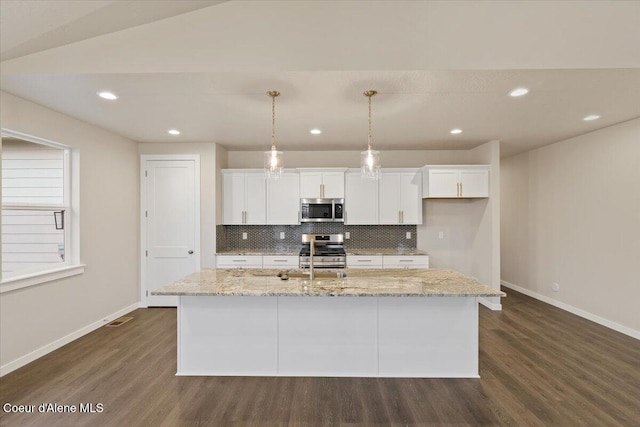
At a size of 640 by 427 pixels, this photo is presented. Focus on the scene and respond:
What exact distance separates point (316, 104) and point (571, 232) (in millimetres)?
4232

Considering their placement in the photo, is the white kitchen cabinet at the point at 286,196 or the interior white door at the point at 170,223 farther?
the white kitchen cabinet at the point at 286,196

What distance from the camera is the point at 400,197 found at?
5109 mm

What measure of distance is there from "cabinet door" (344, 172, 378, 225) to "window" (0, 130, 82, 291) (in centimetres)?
365

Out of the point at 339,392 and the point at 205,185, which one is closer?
the point at 339,392

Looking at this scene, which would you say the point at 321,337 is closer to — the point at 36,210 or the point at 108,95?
the point at 108,95

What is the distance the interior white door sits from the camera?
4852 mm

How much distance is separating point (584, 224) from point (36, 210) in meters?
6.79

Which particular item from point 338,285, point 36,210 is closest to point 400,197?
point 338,285

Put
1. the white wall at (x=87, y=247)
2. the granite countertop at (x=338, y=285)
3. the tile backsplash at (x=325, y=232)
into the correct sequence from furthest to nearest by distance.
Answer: the tile backsplash at (x=325, y=232) < the white wall at (x=87, y=247) < the granite countertop at (x=338, y=285)

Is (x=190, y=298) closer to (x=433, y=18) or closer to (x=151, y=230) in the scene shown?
(x=151, y=230)

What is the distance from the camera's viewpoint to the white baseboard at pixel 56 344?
2.84 metres

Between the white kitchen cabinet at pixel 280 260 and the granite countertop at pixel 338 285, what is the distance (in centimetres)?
160

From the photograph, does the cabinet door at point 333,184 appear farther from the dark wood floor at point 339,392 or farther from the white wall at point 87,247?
the white wall at point 87,247

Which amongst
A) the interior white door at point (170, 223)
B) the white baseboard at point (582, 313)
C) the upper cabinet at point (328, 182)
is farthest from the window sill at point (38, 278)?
the white baseboard at point (582, 313)
